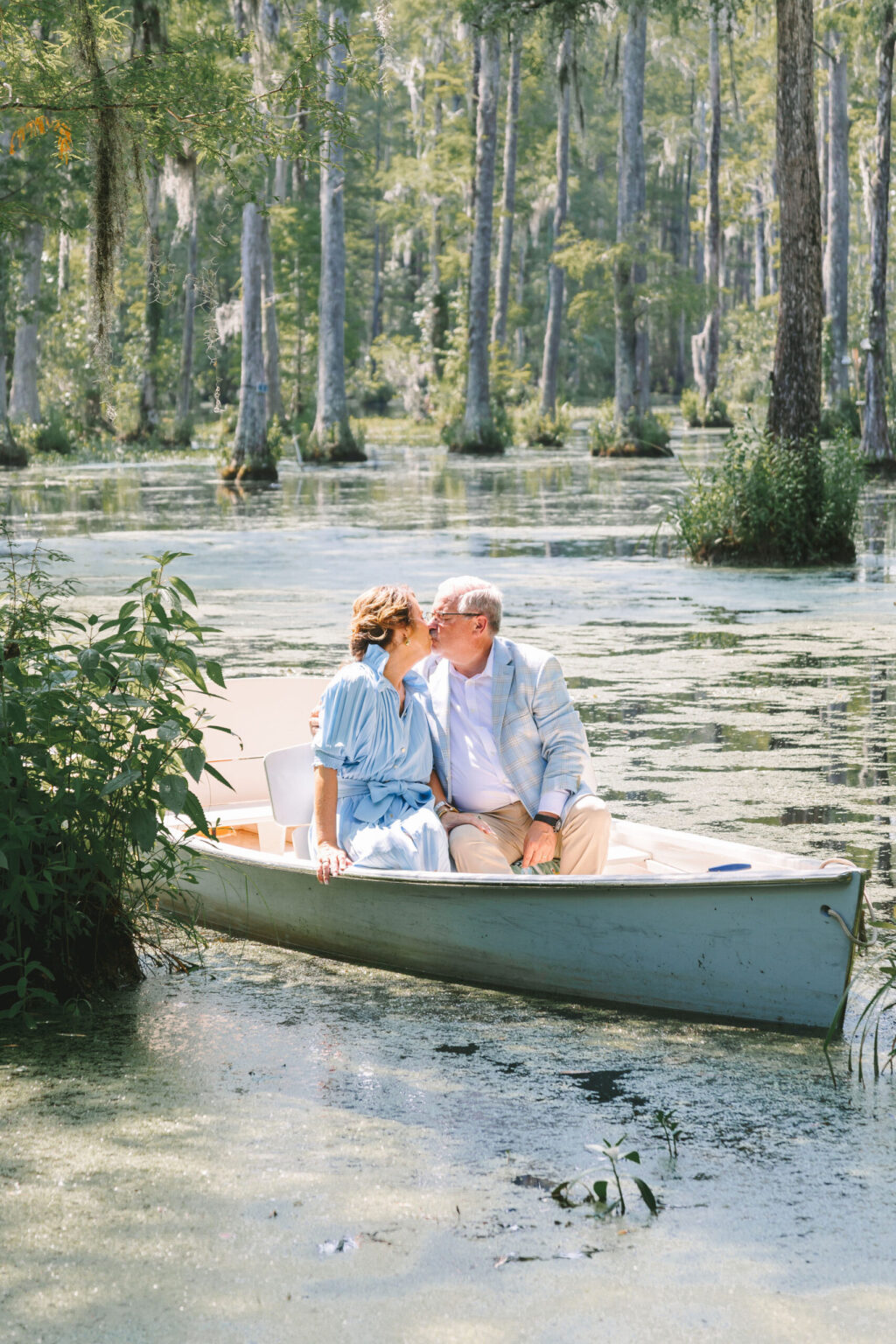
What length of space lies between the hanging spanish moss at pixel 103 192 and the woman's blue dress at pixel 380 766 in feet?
7.97

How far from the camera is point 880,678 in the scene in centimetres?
1004

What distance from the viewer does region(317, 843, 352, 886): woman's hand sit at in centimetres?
516

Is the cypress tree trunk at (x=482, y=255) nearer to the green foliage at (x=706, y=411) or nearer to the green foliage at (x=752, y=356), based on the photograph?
the green foliage at (x=752, y=356)

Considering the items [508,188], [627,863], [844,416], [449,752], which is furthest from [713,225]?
[449,752]

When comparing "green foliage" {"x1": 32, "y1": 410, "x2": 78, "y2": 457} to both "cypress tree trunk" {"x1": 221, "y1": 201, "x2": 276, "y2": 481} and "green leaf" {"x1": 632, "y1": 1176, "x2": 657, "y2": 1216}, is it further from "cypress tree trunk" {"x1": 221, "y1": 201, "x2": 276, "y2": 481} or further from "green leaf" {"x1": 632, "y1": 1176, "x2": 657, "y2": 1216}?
"green leaf" {"x1": 632, "y1": 1176, "x2": 657, "y2": 1216}

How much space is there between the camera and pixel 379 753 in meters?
5.24

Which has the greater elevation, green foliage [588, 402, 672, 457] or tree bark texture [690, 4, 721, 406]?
tree bark texture [690, 4, 721, 406]

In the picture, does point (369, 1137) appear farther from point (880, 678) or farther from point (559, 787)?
point (880, 678)

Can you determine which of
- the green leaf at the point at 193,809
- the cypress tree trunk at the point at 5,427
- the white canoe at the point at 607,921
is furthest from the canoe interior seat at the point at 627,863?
the cypress tree trunk at the point at 5,427

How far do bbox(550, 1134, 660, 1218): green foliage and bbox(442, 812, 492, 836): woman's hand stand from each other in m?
1.64

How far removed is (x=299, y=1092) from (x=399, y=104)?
71.6m

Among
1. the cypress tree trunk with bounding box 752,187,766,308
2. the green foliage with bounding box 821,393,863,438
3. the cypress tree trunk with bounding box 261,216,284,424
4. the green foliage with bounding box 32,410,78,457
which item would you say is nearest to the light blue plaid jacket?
the green foliage with bounding box 821,393,863,438

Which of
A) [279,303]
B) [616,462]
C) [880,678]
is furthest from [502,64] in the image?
[880,678]

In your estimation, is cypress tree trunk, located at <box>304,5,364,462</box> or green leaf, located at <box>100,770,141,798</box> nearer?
green leaf, located at <box>100,770,141,798</box>
